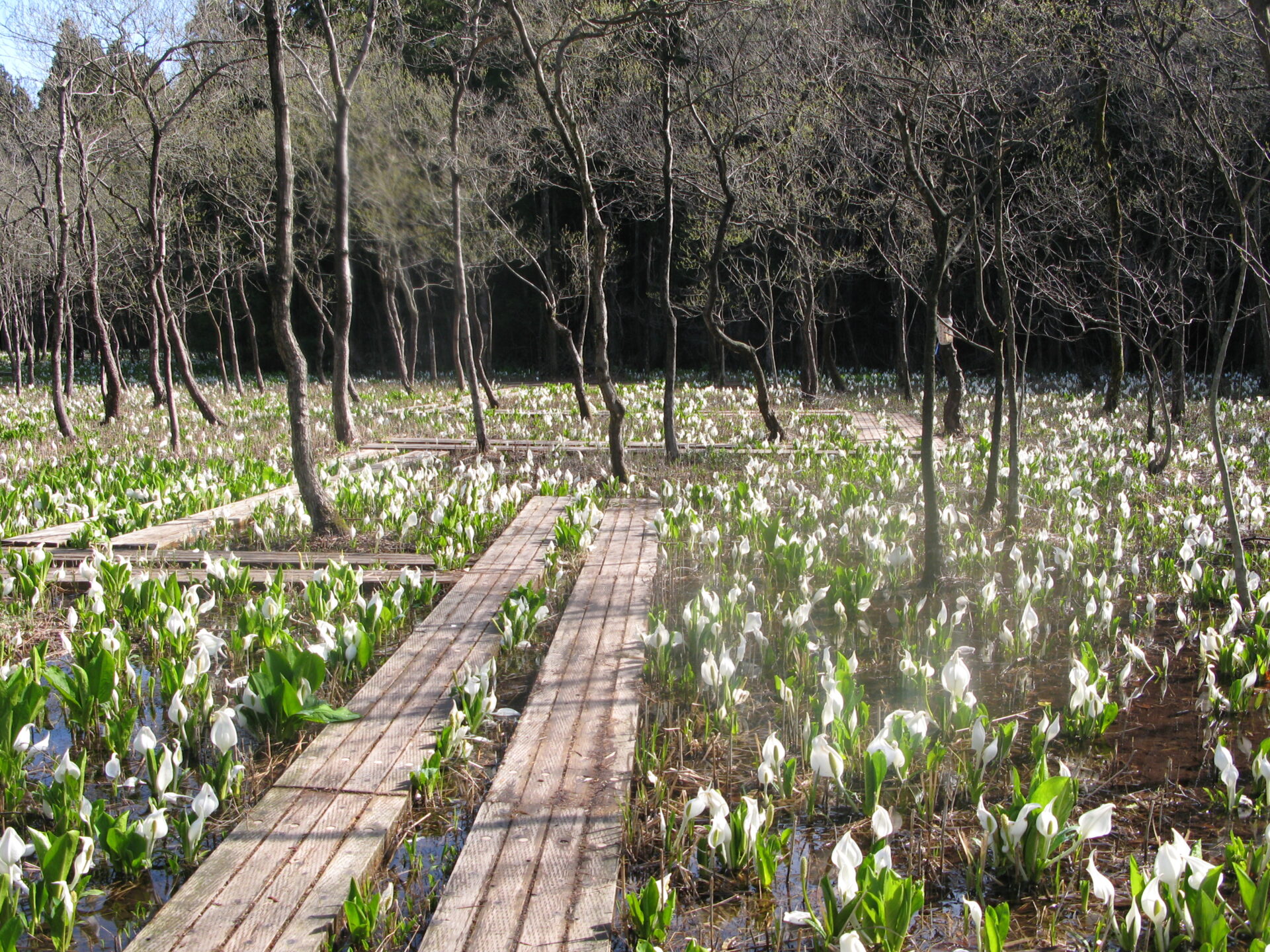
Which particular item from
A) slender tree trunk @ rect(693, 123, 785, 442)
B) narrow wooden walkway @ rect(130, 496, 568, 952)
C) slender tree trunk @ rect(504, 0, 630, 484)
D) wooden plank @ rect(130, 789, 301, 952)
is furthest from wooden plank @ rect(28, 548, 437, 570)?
slender tree trunk @ rect(693, 123, 785, 442)

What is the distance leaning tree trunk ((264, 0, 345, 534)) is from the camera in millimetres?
6465

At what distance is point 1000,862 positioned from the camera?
2.73 meters

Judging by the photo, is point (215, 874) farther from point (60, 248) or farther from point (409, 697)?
point (60, 248)

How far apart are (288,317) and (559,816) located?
520cm

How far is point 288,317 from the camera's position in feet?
23.2

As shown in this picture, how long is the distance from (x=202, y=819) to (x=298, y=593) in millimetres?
2942

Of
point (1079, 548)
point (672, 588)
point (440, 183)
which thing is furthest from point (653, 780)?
point (440, 183)

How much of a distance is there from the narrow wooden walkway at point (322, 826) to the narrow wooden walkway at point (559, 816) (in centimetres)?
30

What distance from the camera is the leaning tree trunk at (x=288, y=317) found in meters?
6.46

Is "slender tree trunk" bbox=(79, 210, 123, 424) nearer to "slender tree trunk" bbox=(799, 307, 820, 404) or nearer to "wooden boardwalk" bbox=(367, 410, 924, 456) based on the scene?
"wooden boardwalk" bbox=(367, 410, 924, 456)

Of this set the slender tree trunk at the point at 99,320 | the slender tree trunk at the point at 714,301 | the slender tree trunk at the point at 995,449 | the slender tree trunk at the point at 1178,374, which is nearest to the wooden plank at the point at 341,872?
the slender tree trunk at the point at 995,449

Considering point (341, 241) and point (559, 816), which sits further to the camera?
point (341, 241)

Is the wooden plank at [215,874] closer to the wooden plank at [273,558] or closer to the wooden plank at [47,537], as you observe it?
the wooden plank at [273,558]

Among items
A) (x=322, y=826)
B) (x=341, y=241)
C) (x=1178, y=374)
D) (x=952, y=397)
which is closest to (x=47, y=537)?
(x=322, y=826)
